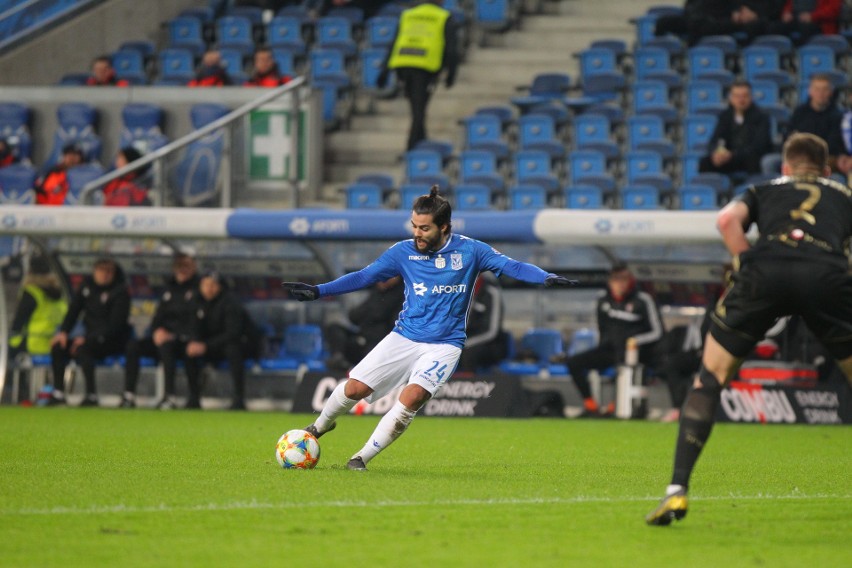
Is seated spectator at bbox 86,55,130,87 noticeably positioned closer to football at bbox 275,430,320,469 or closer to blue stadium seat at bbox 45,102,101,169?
blue stadium seat at bbox 45,102,101,169

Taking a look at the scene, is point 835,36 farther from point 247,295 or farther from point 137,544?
point 137,544

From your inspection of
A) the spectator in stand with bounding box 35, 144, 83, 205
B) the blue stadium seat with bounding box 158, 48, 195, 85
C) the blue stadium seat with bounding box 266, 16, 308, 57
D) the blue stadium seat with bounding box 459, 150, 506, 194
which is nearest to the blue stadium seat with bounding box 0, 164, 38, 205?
the spectator in stand with bounding box 35, 144, 83, 205

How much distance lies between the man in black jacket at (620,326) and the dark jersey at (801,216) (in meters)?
8.84

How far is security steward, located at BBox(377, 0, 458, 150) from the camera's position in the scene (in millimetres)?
18719

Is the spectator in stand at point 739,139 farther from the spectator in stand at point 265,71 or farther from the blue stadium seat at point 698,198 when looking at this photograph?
the spectator in stand at point 265,71

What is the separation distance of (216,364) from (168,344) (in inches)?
27.1

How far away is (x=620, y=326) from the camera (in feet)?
50.1

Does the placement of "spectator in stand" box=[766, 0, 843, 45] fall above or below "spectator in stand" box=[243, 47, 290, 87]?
above

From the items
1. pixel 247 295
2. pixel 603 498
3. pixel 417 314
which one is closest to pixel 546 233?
pixel 247 295

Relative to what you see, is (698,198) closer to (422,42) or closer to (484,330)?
(484,330)

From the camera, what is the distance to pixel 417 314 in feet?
28.8

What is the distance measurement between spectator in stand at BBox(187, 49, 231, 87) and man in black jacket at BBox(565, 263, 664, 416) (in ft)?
23.0

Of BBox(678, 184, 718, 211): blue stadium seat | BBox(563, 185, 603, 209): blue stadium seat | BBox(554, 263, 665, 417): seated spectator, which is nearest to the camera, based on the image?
BBox(554, 263, 665, 417): seated spectator

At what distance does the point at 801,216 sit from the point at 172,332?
435 inches
